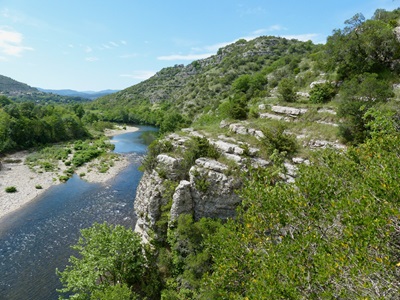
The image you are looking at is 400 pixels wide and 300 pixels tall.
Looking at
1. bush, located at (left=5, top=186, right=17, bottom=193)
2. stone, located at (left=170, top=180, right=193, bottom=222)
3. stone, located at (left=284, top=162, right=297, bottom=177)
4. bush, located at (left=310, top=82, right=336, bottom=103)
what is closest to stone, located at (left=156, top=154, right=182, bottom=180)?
stone, located at (left=170, top=180, right=193, bottom=222)

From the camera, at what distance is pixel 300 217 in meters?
10.6

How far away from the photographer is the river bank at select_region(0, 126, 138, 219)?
38647 millimetres

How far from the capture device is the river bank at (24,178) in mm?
38647

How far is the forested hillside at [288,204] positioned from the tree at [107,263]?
0.10 meters

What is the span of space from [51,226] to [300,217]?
32.3 metres

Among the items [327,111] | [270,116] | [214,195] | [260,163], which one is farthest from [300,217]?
[270,116]

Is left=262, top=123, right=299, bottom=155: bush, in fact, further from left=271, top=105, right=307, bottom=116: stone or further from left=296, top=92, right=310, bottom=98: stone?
left=296, top=92, right=310, bottom=98: stone

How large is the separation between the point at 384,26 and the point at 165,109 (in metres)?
96.3

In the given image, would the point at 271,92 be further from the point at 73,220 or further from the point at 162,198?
the point at 73,220

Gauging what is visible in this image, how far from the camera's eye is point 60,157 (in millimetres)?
60312

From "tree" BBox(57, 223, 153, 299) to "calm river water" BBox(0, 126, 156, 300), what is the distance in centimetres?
603

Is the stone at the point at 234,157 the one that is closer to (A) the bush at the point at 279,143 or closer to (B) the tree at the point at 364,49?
(A) the bush at the point at 279,143

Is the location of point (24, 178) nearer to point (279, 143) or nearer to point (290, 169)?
point (279, 143)

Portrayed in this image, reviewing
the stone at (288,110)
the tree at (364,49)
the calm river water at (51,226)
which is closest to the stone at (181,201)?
the calm river water at (51,226)
